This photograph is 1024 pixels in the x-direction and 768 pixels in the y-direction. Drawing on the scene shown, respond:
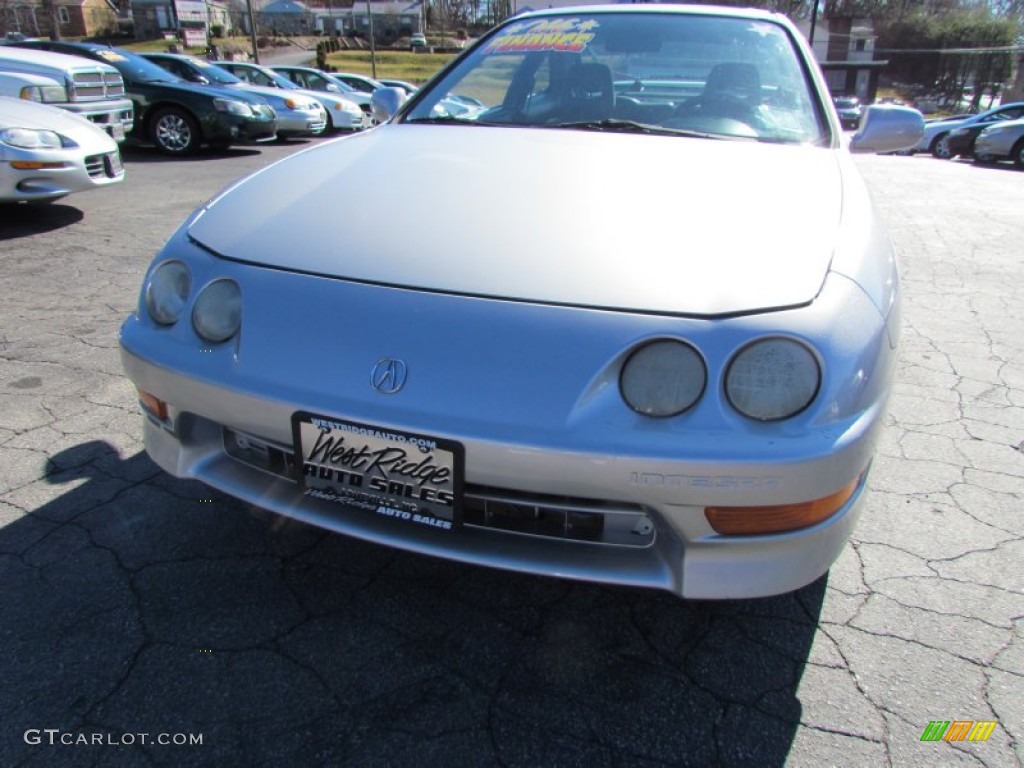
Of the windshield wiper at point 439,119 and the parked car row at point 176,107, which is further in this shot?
the parked car row at point 176,107

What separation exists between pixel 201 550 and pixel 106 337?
1937 mm

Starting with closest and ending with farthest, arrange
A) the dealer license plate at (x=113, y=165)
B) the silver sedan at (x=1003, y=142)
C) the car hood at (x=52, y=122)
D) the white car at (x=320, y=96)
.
→ the car hood at (x=52, y=122)
the dealer license plate at (x=113, y=165)
the silver sedan at (x=1003, y=142)
the white car at (x=320, y=96)

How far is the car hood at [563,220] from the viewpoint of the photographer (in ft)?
5.18

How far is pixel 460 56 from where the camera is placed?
10.2 ft

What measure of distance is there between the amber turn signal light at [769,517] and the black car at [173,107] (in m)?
10.4

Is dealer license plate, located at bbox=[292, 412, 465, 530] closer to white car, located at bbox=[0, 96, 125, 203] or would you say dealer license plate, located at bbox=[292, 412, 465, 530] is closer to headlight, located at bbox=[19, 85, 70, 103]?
white car, located at bbox=[0, 96, 125, 203]

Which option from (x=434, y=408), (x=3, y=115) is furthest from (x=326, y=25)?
(x=434, y=408)

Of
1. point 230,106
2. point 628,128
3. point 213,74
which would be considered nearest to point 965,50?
point 213,74

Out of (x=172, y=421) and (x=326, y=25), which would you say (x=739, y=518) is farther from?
(x=326, y=25)

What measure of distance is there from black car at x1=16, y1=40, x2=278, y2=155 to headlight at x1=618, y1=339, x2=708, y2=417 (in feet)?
33.5

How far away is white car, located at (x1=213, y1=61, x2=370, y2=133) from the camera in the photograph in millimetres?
14180

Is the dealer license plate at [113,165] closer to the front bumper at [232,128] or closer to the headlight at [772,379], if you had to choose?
the front bumper at [232,128]

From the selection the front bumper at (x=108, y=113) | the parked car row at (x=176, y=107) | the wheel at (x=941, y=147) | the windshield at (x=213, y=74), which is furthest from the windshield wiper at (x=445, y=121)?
the wheel at (x=941, y=147)

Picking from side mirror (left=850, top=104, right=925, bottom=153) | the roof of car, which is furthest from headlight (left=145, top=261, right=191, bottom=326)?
side mirror (left=850, top=104, right=925, bottom=153)
